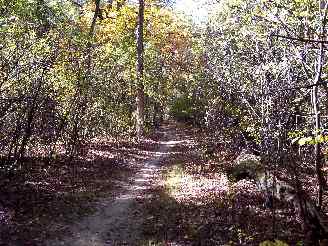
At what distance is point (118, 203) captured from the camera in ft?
45.4

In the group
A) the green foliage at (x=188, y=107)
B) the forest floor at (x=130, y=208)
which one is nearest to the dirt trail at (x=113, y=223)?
the forest floor at (x=130, y=208)

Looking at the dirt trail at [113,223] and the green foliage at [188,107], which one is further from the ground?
the green foliage at [188,107]

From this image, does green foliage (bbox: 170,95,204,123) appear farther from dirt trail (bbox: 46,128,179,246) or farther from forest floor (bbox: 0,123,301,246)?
dirt trail (bbox: 46,128,179,246)

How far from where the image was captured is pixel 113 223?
11914 millimetres

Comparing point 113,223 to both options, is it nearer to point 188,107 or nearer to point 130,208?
point 130,208

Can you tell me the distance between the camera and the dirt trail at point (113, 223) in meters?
10.4

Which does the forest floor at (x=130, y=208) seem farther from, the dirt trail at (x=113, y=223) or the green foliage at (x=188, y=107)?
the green foliage at (x=188, y=107)

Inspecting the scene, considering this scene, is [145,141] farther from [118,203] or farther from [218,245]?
[218,245]

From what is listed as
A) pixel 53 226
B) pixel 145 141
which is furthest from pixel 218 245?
pixel 145 141

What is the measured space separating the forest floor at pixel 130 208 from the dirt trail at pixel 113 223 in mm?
24

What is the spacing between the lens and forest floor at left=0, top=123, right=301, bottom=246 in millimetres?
10529

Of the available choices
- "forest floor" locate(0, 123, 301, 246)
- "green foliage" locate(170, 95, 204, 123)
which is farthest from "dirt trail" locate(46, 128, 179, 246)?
"green foliage" locate(170, 95, 204, 123)

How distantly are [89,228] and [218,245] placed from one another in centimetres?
341

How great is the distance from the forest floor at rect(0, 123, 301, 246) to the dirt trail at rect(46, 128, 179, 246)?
0.9 inches
